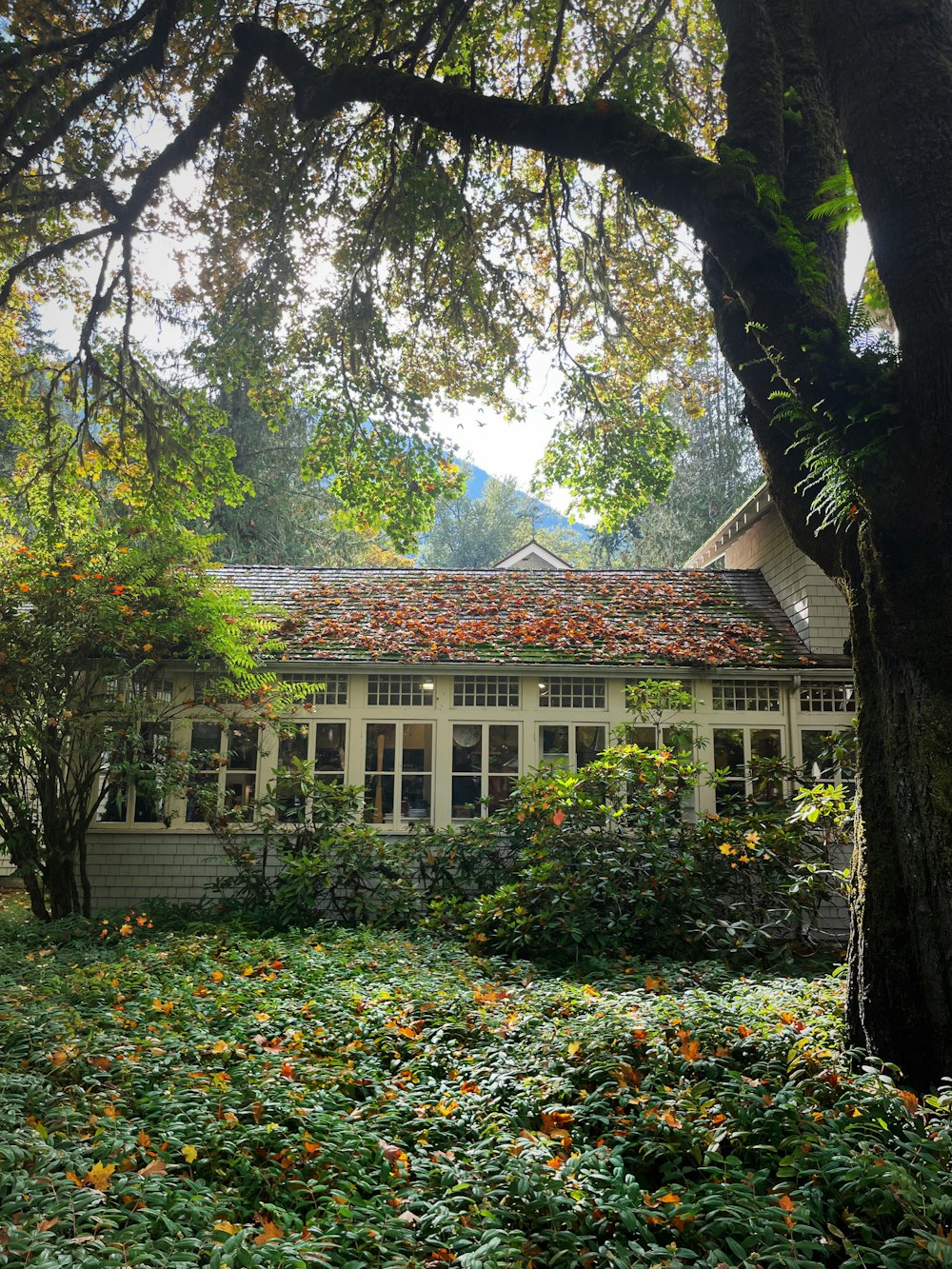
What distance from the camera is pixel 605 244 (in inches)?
383

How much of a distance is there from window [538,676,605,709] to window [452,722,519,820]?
0.63 m

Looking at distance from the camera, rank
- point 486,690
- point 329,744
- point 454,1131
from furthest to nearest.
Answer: point 486,690, point 329,744, point 454,1131

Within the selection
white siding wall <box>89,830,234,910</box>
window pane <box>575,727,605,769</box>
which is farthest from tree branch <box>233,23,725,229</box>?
white siding wall <box>89,830,234,910</box>

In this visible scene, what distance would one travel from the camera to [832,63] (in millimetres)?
4355

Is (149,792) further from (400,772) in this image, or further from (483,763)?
(483,763)

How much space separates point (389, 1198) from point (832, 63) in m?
5.52

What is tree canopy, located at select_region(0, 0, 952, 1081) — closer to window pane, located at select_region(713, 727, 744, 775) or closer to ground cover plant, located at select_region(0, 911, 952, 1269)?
ground cover plant, located at select_region(0, 911, 952, 1269)

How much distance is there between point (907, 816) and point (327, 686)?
852 cm

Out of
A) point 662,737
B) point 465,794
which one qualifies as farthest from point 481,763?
point 662,737

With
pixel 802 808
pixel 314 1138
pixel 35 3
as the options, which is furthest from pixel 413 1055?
pixel 35 3

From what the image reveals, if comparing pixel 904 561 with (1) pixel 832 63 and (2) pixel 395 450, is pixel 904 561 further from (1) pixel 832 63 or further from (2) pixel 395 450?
(2) pixel 395 450

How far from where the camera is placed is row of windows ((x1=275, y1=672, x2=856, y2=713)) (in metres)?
11.5

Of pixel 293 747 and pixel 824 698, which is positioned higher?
pixel 824 698

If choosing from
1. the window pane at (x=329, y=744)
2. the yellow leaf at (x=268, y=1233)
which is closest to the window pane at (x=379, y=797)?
the window pane at (x=329, y=744)
